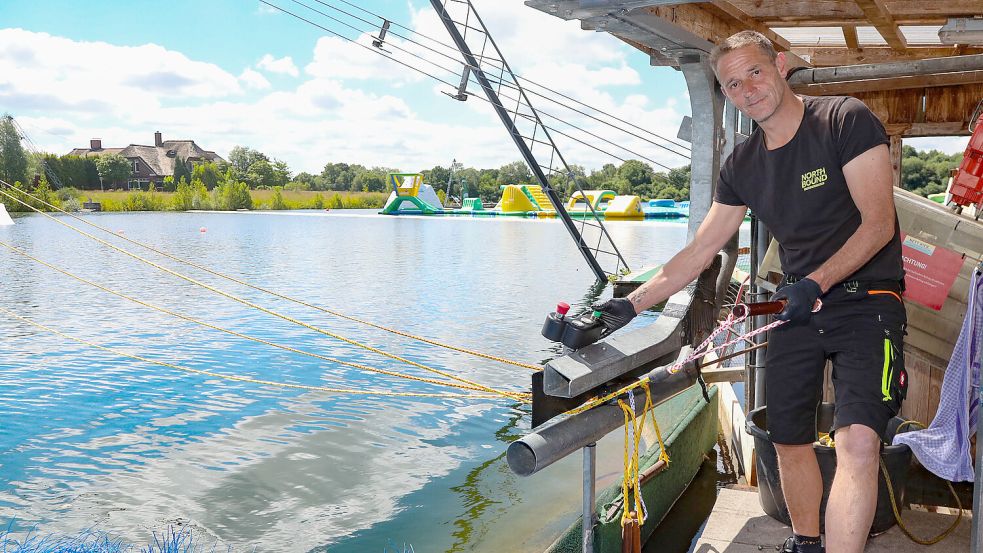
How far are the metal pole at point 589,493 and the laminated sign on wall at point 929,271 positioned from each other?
6.26 ft

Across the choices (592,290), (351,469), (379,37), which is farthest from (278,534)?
(592,290)

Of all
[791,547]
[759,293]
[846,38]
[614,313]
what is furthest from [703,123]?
[846,38]

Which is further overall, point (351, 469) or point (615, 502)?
point (351, 469)

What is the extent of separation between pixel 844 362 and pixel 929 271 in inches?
62.2

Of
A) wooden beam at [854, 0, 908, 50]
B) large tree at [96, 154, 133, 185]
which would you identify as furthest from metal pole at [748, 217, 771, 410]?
large tree at [96, 154, 133, 185]

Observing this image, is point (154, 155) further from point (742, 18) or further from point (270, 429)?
point (742, 18)

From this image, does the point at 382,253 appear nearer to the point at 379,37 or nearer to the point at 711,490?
the point at 379,37

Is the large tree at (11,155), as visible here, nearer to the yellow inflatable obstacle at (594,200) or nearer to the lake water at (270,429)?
the yellow inflatable obstacle at (594,200)

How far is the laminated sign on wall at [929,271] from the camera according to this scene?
371 centimetres

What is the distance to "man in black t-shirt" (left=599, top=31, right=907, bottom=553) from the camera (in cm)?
240

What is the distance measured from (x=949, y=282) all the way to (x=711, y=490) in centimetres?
268

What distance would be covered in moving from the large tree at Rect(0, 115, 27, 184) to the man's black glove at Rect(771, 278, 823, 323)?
9210 cm

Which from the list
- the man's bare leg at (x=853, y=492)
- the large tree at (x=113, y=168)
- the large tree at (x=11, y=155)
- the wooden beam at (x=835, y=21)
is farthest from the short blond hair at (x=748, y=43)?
the large tree at (x=113, y=168)

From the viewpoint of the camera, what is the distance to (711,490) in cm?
587
